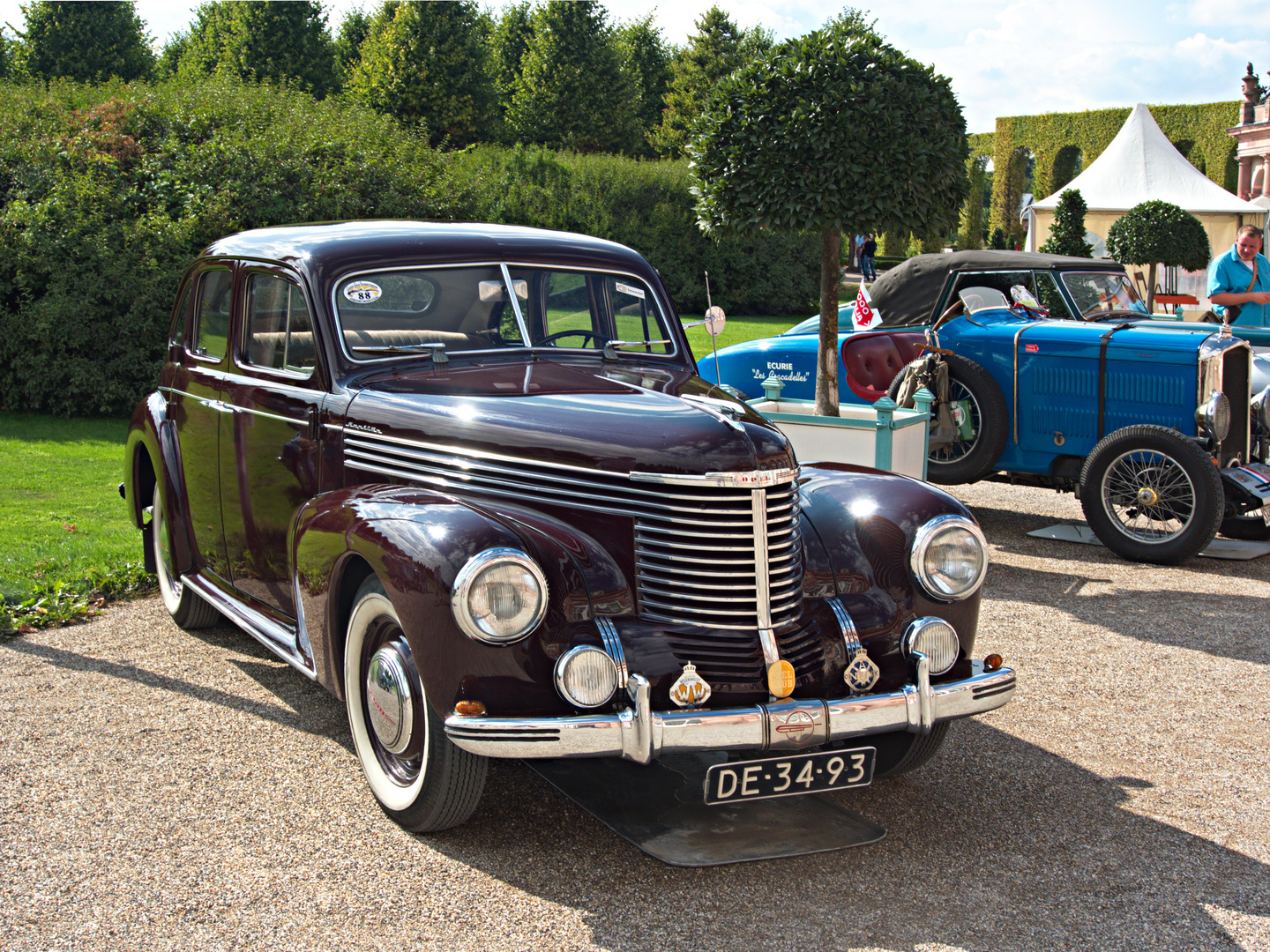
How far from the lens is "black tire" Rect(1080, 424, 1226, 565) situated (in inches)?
272

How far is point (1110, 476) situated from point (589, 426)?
4876mm

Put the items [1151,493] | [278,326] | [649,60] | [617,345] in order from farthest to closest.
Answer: [649,60] < [1151,493] < [617,345] < [278,326]

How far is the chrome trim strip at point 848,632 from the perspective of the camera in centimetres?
352

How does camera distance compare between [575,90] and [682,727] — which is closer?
[682,727]

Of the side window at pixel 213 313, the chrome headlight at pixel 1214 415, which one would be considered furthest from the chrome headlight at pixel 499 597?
the chrome headlight at pixel 1214 415

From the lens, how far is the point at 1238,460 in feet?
25.0

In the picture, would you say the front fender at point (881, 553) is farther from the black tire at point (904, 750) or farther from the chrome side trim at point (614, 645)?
the chrome side trim at point (614, 645)

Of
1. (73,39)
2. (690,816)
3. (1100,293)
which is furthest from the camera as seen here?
(73,39)

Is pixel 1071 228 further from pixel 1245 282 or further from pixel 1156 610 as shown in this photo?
pixel 1156 610

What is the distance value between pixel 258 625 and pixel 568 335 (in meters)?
1.70

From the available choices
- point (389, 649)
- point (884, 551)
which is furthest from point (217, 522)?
point (884, 551)

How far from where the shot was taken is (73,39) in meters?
32.4

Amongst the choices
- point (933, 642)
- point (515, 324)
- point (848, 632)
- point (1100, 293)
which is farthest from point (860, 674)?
→ point (1100, 293)

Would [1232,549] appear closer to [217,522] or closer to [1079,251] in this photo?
[217,522]
